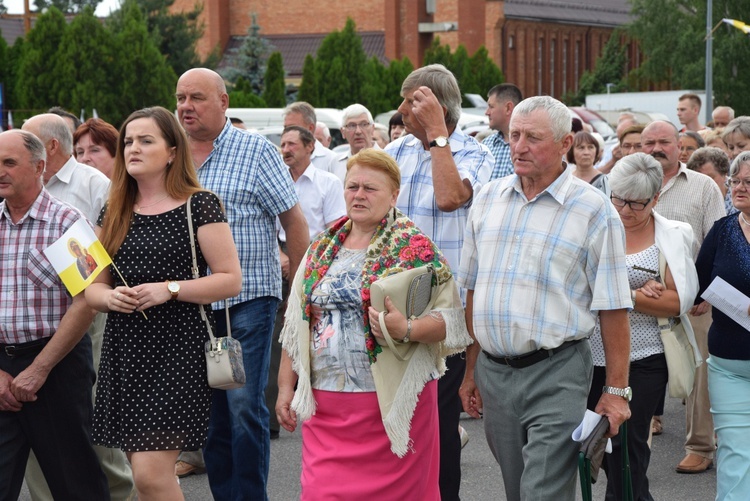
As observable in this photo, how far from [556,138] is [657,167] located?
1.48 metres

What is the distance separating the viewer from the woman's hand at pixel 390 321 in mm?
4742

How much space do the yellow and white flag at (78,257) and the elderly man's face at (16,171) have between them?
0.65 metres

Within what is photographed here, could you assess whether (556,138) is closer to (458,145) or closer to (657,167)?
(458,145)

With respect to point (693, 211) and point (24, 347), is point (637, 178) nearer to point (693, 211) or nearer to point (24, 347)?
point (693, 211)

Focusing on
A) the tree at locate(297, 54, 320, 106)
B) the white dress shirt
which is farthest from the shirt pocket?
the tree at locate(297, 54, 320, 106)

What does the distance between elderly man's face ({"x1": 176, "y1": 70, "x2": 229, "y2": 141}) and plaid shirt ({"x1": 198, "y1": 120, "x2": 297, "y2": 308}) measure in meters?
0.08

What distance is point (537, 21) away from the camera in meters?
77.4

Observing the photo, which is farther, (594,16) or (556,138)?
(594,16)

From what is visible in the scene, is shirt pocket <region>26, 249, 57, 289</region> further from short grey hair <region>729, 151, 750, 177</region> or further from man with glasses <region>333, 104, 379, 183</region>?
man with glasses <region>333, 104, 379, 183</region>

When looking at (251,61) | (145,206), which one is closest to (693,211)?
(145,206)

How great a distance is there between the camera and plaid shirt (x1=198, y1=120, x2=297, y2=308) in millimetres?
6051

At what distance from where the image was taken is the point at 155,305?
4945 mm

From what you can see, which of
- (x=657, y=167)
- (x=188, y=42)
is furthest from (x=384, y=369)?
(x=188, y=42)

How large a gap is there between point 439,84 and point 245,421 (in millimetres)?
1976
